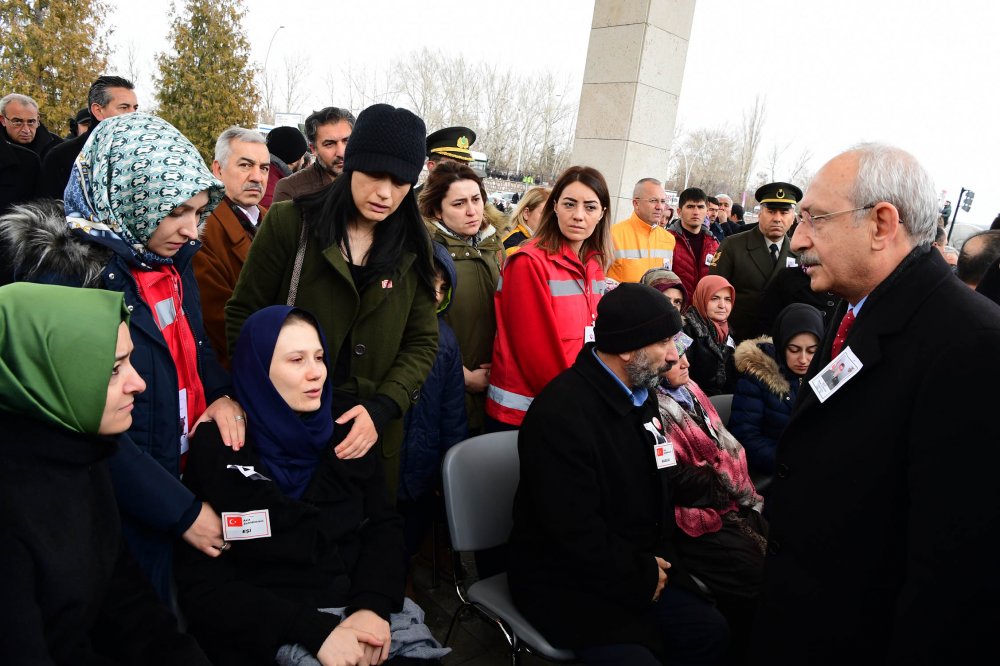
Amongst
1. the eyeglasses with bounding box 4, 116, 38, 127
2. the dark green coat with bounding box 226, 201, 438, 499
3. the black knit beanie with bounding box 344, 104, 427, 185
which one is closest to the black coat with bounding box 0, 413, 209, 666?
the dark green coat with bounding box 226, 201, 438, 499

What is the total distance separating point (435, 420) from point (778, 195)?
4.24 meters

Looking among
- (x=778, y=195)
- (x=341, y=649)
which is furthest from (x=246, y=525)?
(x=778, y=195)

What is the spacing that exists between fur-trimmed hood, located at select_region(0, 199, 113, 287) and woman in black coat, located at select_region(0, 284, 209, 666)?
0.44m

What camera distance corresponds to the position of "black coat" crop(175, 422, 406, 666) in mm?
1787

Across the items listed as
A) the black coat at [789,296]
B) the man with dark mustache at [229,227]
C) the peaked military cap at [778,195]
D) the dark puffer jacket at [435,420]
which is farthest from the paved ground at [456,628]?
the peaked military cap at [778,195]

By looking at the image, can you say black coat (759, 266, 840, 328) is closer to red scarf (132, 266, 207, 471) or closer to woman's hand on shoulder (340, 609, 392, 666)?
woman's hand on shoulder (340, 609, 392, 666)

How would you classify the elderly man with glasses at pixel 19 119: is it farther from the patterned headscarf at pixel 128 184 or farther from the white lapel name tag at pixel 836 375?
the white lapel name tag at pixel 836 375

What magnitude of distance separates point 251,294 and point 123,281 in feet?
1.85

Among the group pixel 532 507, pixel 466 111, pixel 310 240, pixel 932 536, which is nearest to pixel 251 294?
pixel 310 240

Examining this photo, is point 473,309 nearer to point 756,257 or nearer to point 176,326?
point 176,326

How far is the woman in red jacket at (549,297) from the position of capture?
321 centimetres

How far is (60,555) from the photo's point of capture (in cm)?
129

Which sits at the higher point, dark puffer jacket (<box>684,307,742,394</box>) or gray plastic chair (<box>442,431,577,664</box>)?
dark puffer jacket (<box>684,307,742,394</box>)

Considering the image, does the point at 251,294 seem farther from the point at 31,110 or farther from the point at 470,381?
the point at 31,110
